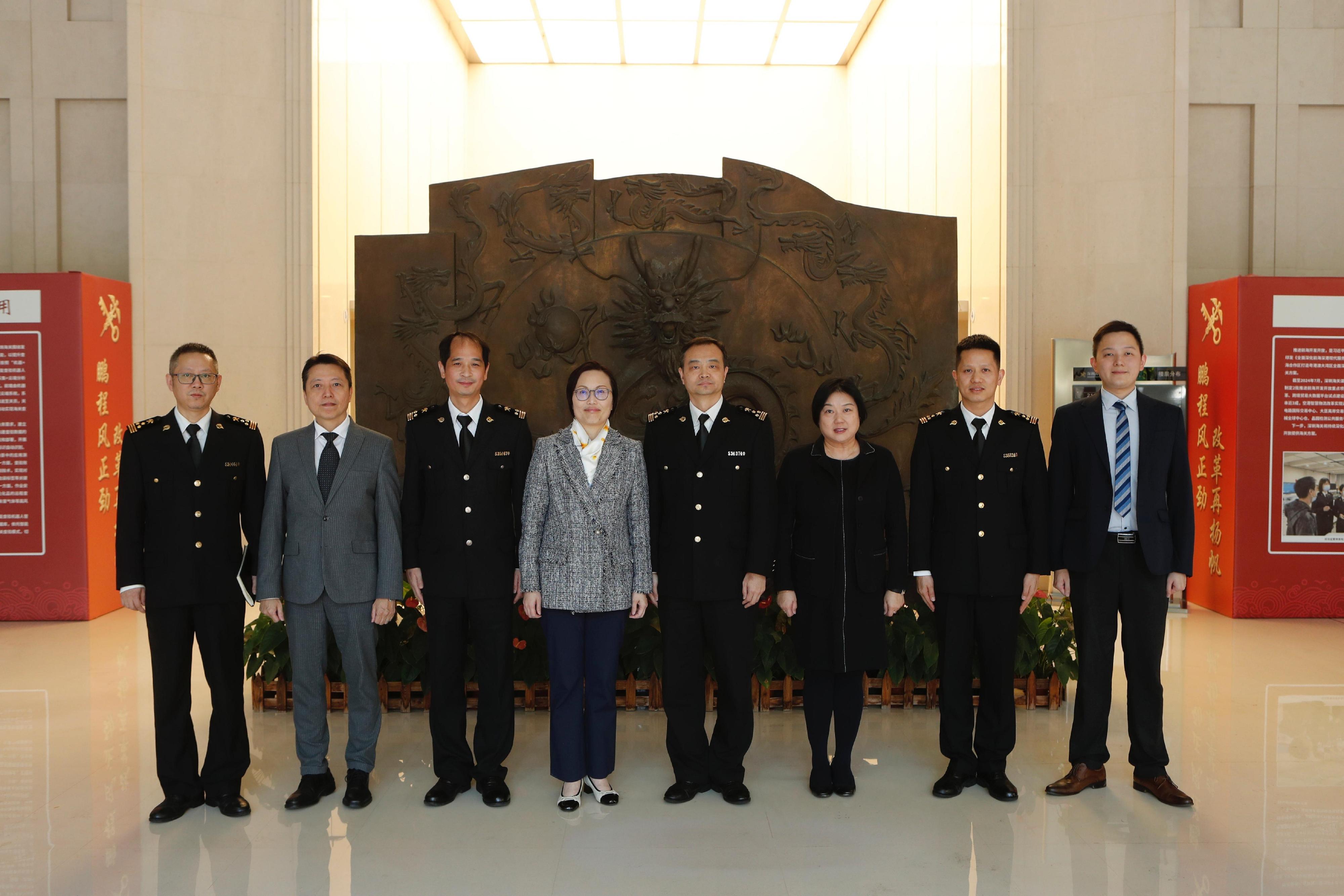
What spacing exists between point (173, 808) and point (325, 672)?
0.65 metres

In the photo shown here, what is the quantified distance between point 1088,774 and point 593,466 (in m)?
2.17

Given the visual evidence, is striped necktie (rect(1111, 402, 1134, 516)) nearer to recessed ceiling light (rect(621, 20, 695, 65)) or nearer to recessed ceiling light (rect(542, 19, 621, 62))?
recessed ceiling light (rect(621, 20, 695, 65))

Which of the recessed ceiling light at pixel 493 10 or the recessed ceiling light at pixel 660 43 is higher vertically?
the recessed ceiling light at pixel 493 10

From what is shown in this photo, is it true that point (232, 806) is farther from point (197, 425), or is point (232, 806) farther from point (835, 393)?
point (835, 393)

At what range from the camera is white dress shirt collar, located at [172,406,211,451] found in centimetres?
315

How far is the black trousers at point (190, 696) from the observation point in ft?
10.2

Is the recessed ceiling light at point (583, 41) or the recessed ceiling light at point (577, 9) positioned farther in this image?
the recessed ceiling light at point (583, 41)

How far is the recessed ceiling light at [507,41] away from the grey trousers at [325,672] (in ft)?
27.7

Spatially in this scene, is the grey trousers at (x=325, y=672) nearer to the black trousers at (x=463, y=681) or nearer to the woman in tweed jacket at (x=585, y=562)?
the black trousers at (x=463, y=681)

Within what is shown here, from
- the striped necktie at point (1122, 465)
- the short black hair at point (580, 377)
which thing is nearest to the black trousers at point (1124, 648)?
the striped necktie at point (1122, 465)

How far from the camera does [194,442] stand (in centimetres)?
315

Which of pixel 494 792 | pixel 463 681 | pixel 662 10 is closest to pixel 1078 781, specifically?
pixel 494 792

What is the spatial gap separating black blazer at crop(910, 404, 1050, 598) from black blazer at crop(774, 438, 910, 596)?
9 centimetres

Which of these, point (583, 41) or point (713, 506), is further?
point (583, 41)
